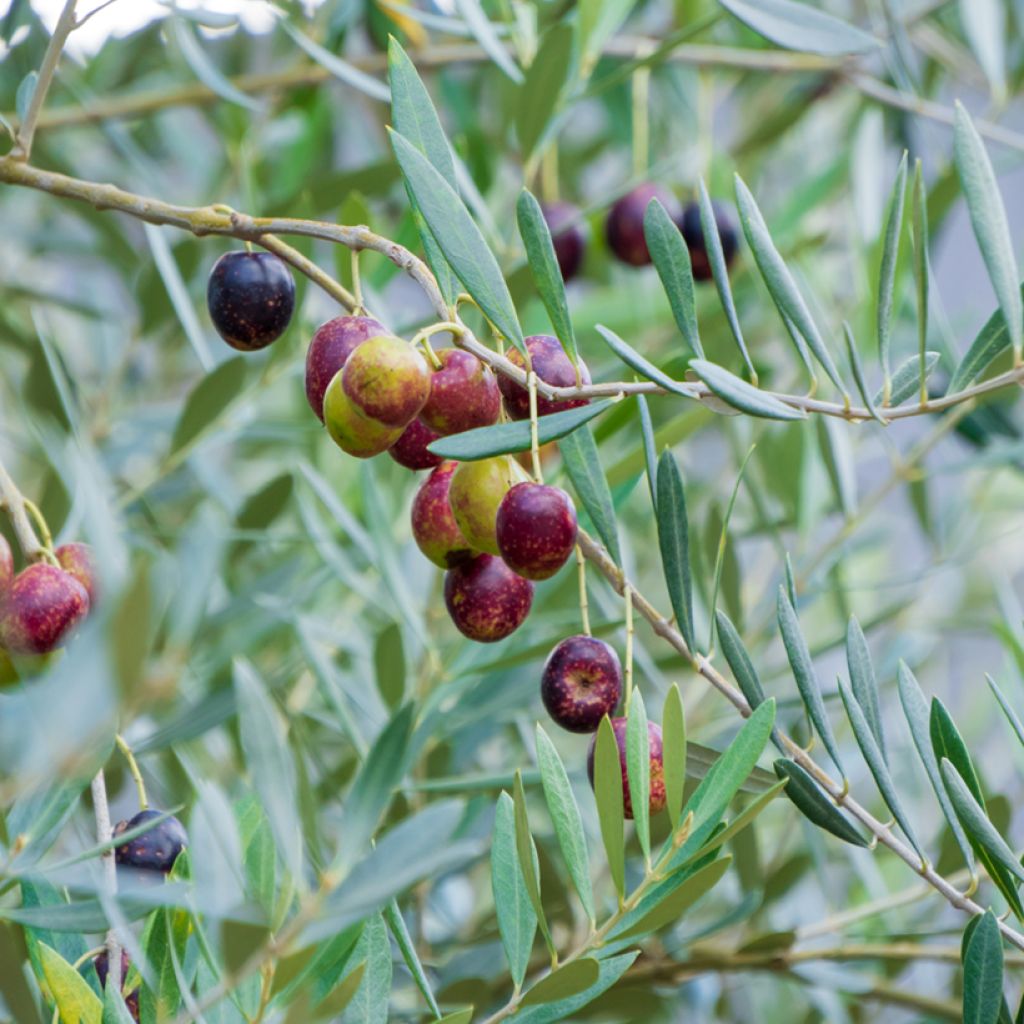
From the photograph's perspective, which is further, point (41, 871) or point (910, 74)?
point (910, 74)

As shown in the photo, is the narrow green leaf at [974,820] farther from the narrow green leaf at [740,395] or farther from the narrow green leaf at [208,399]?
the narrow green leaf at [208,399]

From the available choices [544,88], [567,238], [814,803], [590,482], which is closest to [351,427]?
[590,482]

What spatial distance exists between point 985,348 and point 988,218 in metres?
0.05

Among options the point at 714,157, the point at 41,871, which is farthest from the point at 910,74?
the point at 41,871

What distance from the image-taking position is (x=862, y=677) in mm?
556

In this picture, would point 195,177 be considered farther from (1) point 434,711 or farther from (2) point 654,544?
(1) point 434,711

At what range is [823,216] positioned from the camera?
1.58 meters

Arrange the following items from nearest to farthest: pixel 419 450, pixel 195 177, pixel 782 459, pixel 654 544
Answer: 1. pixel 419 450
2. pixel 782 459
3. pixel 654 544
4. pixel 195 177

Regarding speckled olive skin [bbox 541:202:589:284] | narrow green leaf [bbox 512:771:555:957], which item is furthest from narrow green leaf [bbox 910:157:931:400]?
speckled olive skin [bbox 541:202:589:284]

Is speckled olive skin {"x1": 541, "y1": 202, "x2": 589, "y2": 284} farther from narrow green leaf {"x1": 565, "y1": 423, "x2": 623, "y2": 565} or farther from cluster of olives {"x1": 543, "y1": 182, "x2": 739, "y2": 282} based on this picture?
narrow green leaf {"x1": 565, "y1": 423, "x2": 623, "y2": 565}

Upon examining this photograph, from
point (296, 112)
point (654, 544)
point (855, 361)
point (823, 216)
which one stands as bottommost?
point (654, 544)

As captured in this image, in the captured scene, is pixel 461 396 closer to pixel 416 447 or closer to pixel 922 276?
pixel 416 447

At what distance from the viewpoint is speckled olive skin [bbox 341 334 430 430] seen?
462 millimetres

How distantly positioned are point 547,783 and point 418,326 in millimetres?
472
